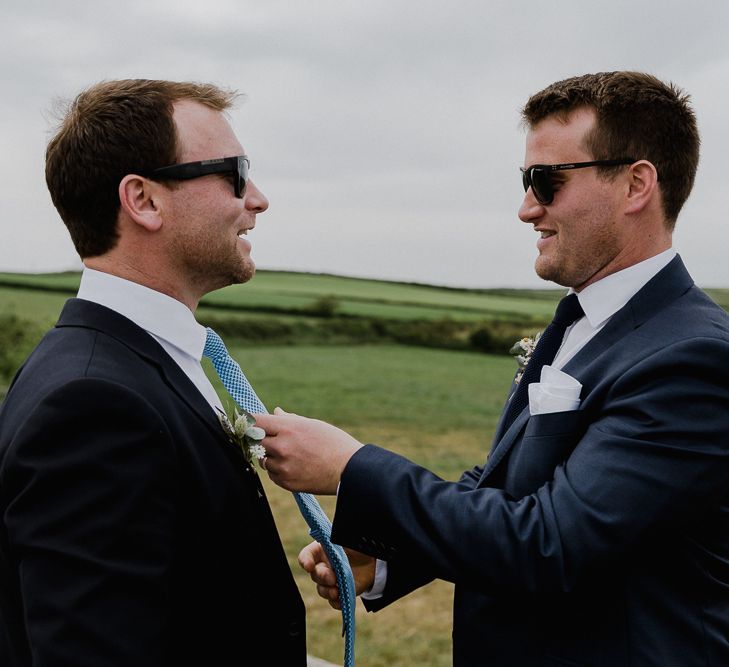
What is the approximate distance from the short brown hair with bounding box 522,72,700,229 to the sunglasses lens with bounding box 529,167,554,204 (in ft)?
0.67

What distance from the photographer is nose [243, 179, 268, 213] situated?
353cm

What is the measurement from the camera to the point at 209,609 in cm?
273

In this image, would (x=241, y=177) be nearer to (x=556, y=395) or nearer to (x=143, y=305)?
(x=143, y=305)


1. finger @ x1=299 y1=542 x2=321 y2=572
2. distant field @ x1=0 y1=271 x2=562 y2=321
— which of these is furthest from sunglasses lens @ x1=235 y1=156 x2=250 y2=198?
distant field @ x1=0 y1=271 x2=562 y2=321

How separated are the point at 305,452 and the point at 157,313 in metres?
0.78

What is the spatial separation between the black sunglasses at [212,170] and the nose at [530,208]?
122cm

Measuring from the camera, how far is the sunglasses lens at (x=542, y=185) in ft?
11.0

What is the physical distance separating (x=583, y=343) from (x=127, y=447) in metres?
1.85

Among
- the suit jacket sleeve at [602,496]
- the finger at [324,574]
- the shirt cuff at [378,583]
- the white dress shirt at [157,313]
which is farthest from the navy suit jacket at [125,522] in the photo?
the shirt cuff at [378,583]

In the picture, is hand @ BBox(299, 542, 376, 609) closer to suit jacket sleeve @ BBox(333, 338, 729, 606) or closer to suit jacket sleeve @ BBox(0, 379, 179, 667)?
suit jacket sleeve @ BBox(333, 338, 729, 606)

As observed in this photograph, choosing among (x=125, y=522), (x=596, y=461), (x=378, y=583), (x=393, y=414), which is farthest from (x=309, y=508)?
(x=393, y=414)

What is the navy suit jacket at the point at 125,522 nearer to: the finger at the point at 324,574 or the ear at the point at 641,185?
the finger at the point at 324,574

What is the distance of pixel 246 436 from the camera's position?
9.64 ft

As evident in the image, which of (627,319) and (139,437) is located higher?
(627,319)
